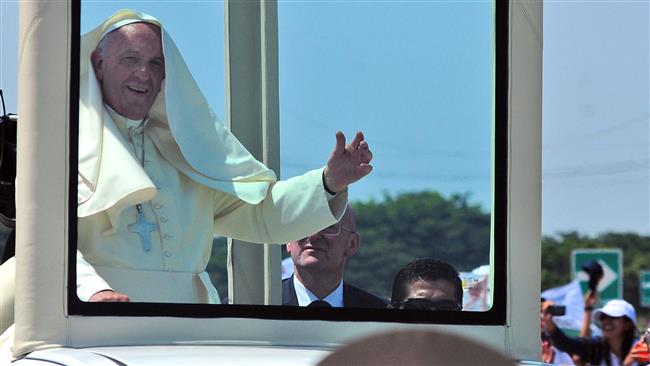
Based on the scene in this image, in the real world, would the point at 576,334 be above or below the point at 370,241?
below

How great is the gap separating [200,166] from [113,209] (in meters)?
0.24

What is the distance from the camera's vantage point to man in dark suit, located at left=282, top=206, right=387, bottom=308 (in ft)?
10.6

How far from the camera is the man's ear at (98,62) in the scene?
3.20 meters

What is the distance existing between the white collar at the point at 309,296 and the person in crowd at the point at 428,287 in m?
0.12

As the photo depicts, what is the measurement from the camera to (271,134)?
326cm

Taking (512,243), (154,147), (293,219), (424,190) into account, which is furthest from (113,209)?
(512,243)

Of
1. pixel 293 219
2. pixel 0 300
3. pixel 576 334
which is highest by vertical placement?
pixel 293 219

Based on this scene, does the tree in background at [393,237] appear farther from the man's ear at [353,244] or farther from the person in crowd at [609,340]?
the person in crowd at [609,340]

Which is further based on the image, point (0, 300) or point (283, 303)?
point (0, 300)

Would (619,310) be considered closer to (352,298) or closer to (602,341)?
(602,341)

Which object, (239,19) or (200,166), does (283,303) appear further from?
(239,19)

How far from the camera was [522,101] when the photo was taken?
3.30 m

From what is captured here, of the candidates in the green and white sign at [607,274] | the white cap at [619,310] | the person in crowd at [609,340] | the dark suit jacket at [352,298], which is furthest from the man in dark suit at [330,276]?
the green and white sign at [607,274]

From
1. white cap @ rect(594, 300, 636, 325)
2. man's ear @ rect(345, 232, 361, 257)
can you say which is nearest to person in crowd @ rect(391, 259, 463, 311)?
man's ear @ rect(345, 232, 361, 257)
